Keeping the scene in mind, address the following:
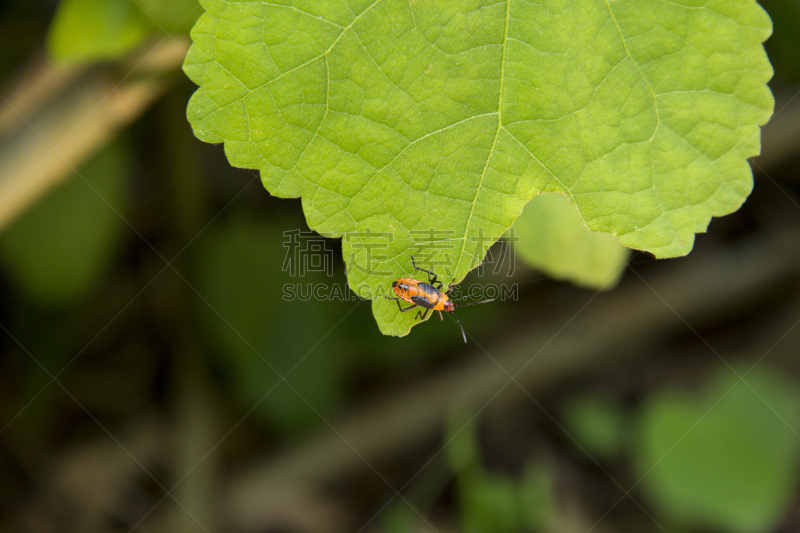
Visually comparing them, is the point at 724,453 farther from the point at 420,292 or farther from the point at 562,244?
the point at 420,292

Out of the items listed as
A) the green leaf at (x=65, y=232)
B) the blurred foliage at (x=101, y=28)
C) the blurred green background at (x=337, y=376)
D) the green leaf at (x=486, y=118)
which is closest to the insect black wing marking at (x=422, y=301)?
the green leaf at (x=486, y=118)

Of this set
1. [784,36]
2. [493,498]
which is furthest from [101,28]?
[493,498]

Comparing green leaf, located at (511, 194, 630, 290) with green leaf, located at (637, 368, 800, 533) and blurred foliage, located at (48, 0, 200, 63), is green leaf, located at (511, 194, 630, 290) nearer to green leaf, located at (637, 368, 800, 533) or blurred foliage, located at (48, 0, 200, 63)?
blurred foliage, located at (48, 0, 200, 63)

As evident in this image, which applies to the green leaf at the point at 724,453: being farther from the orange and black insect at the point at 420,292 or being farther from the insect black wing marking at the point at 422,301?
the insect black wing marking at the point at 422,301

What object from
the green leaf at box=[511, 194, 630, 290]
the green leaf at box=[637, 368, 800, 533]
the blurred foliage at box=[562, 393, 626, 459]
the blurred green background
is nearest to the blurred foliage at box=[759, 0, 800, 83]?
the blurred green background

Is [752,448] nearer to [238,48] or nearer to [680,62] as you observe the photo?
[680,62]
